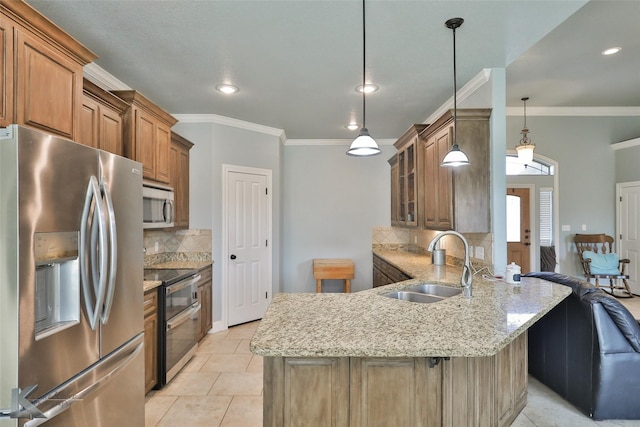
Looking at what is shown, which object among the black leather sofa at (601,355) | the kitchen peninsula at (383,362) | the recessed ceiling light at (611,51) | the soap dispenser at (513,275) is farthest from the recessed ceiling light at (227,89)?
the recessed ceiling light at (611,51)

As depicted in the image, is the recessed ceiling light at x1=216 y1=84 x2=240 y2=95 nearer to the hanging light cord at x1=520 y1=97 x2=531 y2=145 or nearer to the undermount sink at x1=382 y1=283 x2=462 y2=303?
the undermount sink at x1=382 y1=283 x2=462 y2=303

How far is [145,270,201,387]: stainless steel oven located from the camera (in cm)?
281

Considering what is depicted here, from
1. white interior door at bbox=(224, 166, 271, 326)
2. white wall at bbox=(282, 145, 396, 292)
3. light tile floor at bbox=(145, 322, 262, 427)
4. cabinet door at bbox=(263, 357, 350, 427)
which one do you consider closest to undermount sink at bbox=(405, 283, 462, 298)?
cabinet door at bbox=(263, 357, 350, 427)

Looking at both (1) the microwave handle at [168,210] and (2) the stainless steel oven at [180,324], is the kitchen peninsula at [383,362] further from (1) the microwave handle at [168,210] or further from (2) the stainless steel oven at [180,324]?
(1) the microwave handle at [168,210]


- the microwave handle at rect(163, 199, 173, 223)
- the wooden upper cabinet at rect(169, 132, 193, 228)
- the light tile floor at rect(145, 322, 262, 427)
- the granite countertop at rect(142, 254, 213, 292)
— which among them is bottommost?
the light tile floor at rect(145, 322, 262, 427)

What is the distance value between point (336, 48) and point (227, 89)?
1346 millimetres

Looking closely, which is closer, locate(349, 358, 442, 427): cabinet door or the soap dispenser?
locate(349, 358, 442, 427): cabinet door

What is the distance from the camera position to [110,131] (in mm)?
2650

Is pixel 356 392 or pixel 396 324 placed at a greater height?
pixel 396 324

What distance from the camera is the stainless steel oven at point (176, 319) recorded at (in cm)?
281

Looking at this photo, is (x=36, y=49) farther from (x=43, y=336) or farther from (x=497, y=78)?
(x=497, y=78)

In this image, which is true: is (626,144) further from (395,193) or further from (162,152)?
(162,152)

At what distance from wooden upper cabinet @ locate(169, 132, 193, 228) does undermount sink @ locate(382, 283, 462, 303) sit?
8.77ft

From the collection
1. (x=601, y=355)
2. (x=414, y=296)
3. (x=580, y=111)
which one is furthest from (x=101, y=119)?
(x=580, y=111)
